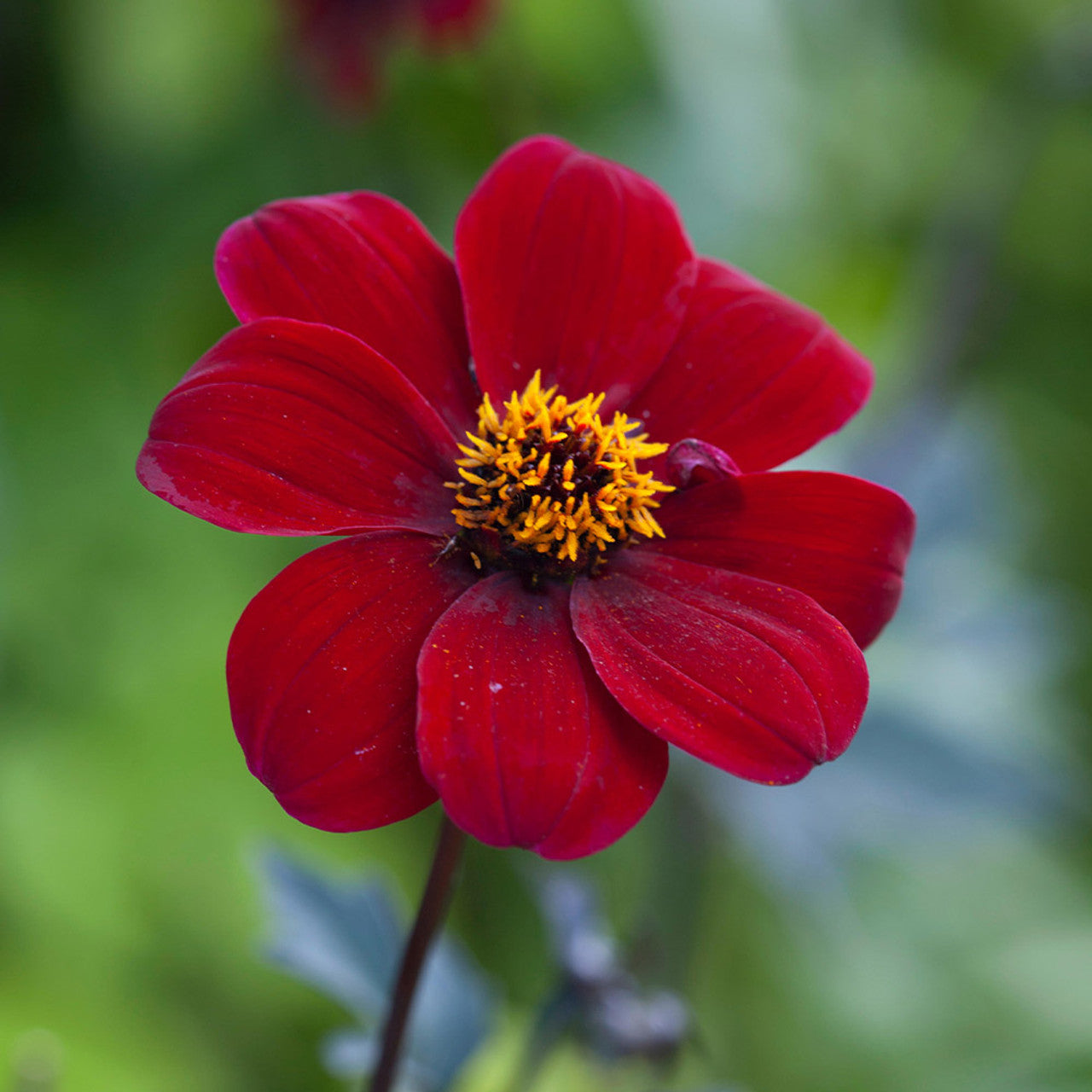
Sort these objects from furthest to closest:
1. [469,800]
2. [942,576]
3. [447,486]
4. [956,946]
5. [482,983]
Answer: [956,946] → [942,576] → [482,983] → [447,486] → [469,800]

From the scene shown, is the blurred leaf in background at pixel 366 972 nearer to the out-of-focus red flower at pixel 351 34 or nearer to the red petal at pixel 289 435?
the red petal at pixel 289 435

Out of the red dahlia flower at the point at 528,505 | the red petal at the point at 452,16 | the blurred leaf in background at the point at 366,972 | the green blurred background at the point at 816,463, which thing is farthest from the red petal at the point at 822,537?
the red petal at the point at 452,16

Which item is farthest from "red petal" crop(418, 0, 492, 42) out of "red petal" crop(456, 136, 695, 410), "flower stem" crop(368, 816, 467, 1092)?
"flower stem" crop(368, 816, 467, 1092)

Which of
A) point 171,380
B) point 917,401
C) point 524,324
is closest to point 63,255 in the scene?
point 171,380

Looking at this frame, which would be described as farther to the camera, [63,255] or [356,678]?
[63,255]

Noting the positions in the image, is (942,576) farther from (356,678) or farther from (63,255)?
(63,255)
